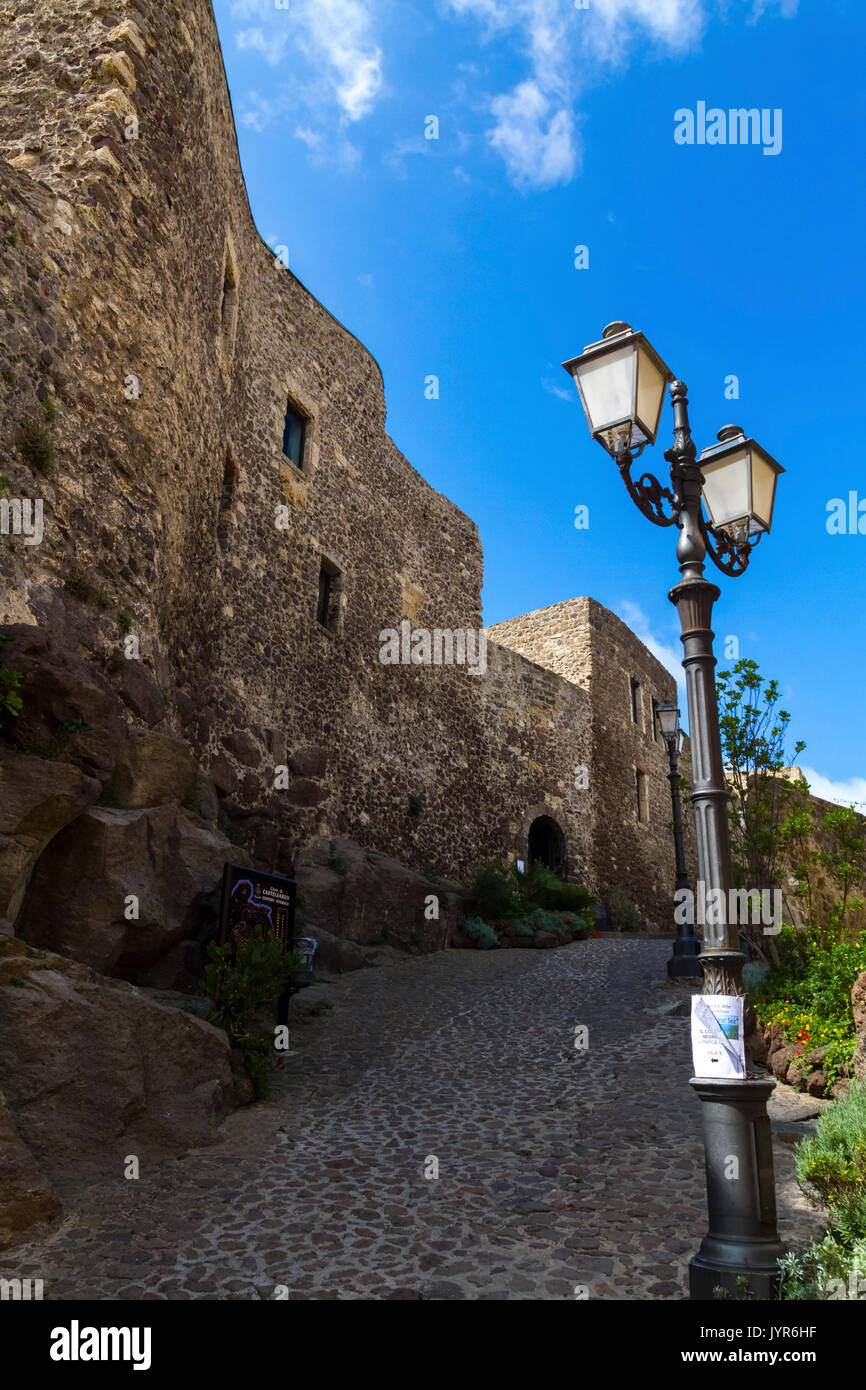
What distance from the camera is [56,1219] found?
430 centimetres

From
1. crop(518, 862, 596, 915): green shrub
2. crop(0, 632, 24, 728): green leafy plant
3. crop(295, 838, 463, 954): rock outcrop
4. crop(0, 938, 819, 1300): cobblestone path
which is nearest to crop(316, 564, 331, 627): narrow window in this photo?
crop(295, 838, 463, 954): rock outcrop

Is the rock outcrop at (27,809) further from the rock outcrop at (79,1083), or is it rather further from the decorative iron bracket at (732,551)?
the decorative iron bracket at (732,551)

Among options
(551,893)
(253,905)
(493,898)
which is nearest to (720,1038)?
(253,905)

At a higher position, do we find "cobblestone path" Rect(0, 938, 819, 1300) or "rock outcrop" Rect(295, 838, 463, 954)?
"rock outcrop" Rect(295, 838, 463, 954)

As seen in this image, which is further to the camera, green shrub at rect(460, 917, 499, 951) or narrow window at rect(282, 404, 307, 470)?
narrow window at rect(282, 404, 307, 470)

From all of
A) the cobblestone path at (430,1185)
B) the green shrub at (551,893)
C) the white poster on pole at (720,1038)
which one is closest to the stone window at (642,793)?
the green shrub at (551,893)

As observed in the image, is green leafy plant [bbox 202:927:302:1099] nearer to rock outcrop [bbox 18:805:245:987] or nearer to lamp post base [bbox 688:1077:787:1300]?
rock outcrop [bbox 18:805:245:987]

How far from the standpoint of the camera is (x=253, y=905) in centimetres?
755

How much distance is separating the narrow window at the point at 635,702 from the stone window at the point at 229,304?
15.5 meters

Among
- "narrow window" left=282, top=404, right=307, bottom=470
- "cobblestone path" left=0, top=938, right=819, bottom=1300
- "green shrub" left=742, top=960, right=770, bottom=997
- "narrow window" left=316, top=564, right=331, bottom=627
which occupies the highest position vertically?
"narrow window" left=282, top=404, right=307, bottom=470

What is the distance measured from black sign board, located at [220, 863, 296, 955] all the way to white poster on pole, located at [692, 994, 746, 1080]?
14.7 feet

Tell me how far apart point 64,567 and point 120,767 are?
Answer: 161cm

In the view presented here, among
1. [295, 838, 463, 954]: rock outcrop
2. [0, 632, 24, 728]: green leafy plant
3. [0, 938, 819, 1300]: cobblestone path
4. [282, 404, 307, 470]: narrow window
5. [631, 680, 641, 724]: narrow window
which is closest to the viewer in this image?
[0, 938, 819, 1300]: cobblestone path

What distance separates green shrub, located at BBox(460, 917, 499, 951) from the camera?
44.5 feet
